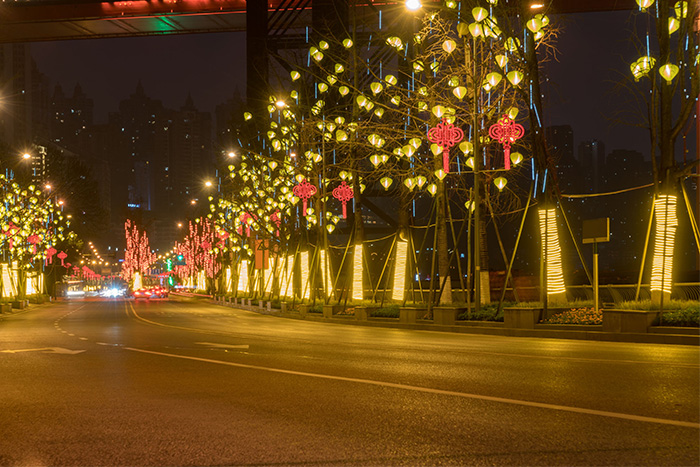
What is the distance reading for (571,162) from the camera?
3834 cm

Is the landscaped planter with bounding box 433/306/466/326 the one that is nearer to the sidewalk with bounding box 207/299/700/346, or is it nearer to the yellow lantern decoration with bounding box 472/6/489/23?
the sidewalk with bounding box 207/299/700/346

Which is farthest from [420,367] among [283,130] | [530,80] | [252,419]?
[283,130]

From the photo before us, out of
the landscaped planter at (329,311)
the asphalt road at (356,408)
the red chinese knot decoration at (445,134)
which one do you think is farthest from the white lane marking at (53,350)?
the landscaped planter at (329,311)

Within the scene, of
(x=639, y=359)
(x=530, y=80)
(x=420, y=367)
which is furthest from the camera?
(x=530, y=80)

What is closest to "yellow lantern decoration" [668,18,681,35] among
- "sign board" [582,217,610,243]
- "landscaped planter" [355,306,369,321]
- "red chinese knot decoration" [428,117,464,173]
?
"sign board" [582,217,610,243]

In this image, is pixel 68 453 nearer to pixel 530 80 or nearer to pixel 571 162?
pixel 530 80

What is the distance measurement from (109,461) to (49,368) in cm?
674

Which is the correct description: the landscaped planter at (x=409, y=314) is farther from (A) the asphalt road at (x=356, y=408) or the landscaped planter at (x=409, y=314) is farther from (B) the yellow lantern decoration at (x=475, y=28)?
(A) the asphalt road at (x=356, y=408)

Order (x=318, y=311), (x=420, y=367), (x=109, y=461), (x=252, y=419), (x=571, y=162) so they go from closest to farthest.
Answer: (x=109, y=461), (x=252, y=419), (x=420, y=367), (x=318, y=311), (x=571, y=162)

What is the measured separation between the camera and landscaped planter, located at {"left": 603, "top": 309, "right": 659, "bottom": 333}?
54.3ft

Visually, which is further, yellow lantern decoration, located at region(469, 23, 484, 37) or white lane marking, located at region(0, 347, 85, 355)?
yellow lantern decoration, located at region(469, 23, 484, 37)

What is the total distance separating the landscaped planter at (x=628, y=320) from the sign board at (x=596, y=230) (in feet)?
9.97

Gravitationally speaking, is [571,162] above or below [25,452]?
above

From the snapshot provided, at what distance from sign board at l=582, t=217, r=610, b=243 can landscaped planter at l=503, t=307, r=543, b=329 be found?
2.38m
